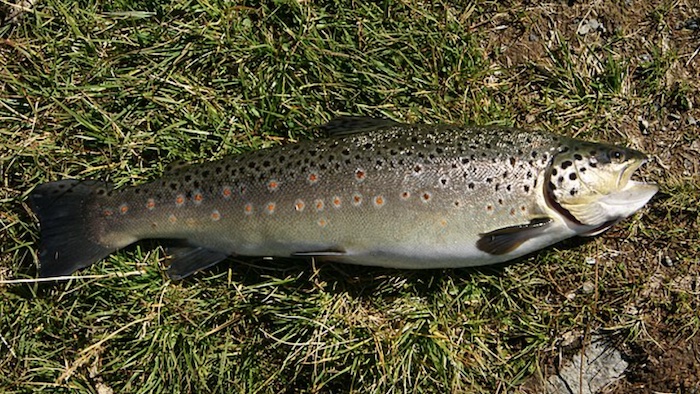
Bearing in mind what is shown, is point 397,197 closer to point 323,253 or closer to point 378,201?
point 378,201

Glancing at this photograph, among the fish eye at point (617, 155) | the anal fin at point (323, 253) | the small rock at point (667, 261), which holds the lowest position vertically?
the anal fin at point (323, 253)

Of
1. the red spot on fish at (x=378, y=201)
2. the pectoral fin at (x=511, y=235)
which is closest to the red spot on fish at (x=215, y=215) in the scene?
the red spot on fish at (x=378, y=201)

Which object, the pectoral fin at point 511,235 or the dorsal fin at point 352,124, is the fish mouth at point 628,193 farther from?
the dorsal fin at point 352,124

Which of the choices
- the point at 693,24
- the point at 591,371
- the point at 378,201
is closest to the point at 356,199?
the point at 378,201

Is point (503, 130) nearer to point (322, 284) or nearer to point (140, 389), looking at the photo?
point (322, 284)

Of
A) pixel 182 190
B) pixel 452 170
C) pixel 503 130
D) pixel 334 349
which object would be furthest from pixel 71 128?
pixel 503 130
